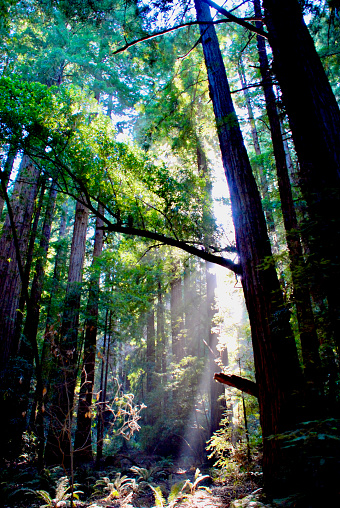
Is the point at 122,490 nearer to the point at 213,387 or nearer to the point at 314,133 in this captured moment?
the point at 213,387

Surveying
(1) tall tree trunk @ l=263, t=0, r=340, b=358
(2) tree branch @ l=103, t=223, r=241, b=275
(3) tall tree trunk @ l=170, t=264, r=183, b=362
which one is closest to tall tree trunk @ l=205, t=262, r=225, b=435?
(3) tall tree trunk @ l=170, t=264, r=183, b=362

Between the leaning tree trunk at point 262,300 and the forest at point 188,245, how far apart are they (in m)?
0.02

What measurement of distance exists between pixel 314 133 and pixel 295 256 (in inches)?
45.4

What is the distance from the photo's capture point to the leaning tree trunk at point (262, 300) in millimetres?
2766

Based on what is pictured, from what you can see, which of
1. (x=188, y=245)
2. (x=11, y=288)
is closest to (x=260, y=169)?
(x=188, y=245)

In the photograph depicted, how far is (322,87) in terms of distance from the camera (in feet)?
7.90

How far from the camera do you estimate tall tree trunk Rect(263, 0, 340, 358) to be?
5.91ft

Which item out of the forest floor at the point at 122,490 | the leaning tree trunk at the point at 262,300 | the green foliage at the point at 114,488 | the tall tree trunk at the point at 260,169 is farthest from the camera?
the tall tree trunk at the point at 260,169

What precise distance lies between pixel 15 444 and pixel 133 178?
7.89m

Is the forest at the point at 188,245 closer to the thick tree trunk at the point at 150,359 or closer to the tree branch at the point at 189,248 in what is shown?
the tree branch at the point at 189,248

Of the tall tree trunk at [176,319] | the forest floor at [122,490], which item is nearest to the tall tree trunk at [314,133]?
the forest floor at [122,490]

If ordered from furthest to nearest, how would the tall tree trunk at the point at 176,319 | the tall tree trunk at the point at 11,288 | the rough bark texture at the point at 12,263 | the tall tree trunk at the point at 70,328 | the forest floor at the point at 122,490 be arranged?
the tall tree trunk at the point at 176,319 < the rough bark texture at the point at 12,263 < the tall tree trunk at the point at 70,328 < the tall tree trunk at the point at 11,288 < the forest floor at the point at 122,490

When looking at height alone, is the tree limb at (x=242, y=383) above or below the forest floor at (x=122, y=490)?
above

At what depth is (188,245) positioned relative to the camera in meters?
4.04
